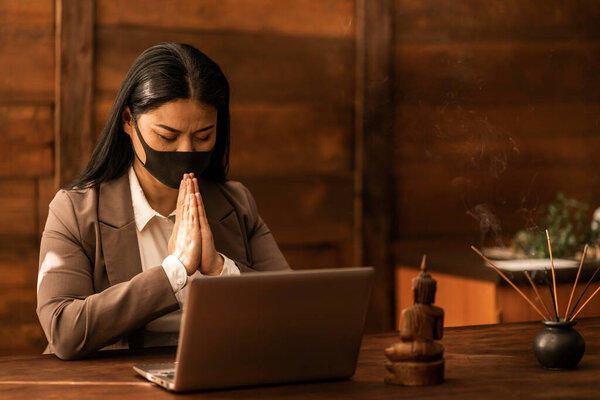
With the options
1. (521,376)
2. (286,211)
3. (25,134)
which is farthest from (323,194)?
(521,376)

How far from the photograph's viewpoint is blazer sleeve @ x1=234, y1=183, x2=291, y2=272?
251cm

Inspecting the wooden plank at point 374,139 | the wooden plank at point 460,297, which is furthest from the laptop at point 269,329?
the wooden plank at point 374,139

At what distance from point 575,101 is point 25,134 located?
254cm

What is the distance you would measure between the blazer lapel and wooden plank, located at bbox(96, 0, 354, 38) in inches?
57.2

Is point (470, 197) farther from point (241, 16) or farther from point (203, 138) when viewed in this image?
point (203, 138)

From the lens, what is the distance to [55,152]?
11.5 feet

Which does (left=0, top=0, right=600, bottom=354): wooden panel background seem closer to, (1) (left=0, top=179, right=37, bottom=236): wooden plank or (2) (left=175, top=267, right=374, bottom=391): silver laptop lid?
(1) (left=0, top=179, right=37, bottom=236): wooden plank

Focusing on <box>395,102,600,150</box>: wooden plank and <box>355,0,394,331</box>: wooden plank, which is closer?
<box>355,0,394,331</box>: wooden plank

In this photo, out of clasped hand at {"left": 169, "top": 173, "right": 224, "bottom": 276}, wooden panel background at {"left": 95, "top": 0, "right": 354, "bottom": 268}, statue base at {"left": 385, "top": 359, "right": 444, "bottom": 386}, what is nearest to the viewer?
statue base at {"left": 385, "top": 359, "right": 444, "bottom": 386}

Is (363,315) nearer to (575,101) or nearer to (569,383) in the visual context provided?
(569,383)

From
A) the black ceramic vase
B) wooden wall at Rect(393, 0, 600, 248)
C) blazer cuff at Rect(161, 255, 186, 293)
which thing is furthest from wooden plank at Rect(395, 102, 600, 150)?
the black ceramic vase

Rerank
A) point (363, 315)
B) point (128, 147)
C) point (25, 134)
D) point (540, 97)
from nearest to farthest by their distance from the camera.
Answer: point (363, 315) < point (128, 147) < point (25, 134) < point (540, 97)

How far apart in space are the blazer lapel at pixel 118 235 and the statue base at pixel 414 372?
0.85 meters

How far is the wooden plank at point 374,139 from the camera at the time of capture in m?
3.93
